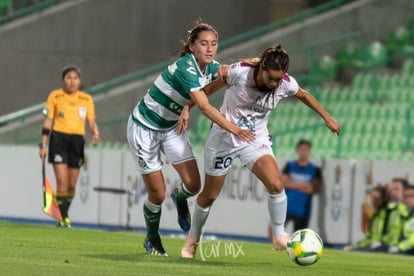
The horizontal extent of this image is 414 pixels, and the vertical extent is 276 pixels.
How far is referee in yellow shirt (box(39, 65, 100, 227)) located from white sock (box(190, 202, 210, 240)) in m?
Result: 5.68

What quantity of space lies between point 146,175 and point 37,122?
1301 cm

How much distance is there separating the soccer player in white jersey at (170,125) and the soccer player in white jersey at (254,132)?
26 cm

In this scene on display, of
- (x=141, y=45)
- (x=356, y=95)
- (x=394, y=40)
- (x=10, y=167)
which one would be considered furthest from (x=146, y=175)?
(x=141, y=45)

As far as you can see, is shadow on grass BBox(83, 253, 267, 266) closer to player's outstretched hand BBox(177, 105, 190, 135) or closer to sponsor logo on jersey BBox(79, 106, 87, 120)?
player's outstretched hand BBox(177, 105, 190, 135)

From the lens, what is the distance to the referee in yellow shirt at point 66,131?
18125mm

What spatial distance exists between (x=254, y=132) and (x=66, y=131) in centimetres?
652

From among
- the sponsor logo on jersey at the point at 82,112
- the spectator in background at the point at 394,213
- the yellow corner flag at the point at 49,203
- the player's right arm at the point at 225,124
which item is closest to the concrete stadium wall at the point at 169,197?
the spectator in background at the point at 394,213

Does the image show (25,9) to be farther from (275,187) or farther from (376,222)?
(275,187)

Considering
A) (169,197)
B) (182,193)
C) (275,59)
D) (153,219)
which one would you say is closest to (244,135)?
(275,59)

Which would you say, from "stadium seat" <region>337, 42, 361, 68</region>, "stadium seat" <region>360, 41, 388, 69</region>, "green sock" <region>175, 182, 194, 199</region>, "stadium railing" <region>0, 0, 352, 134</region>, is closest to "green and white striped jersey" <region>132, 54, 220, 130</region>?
"green sock" <region>175, 182, 194, 199</region>

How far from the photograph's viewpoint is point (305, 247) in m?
11.6

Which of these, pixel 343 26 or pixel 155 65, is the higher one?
pixel 343 26

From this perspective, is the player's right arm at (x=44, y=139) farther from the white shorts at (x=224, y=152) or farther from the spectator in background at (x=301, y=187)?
the white shorts at (x=224, y=152)

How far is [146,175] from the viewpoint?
41.6 feet
